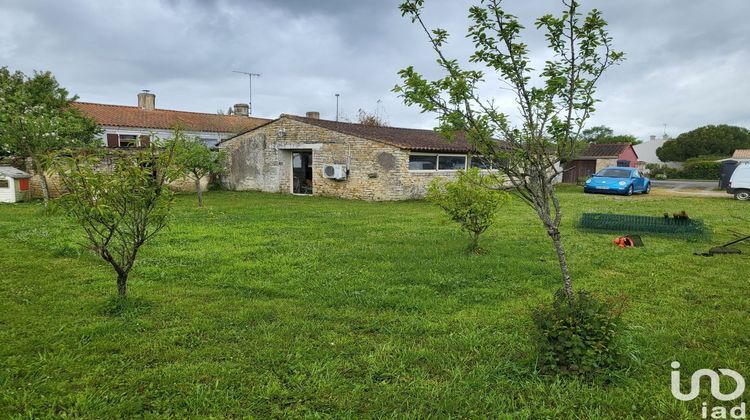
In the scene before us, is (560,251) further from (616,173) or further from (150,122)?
(150,122)

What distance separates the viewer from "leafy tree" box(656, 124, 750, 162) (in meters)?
55.3

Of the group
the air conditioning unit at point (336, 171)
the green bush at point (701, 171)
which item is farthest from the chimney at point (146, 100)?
the green bush at point (701, 171)

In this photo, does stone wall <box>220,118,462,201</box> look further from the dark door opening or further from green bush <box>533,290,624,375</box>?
green bush <box>533,290,624,375</box>

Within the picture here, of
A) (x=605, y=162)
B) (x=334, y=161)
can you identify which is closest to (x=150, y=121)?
(x=334, y=161)

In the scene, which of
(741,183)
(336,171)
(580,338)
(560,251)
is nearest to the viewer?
(580,338)

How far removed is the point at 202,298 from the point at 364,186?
44.8 ft

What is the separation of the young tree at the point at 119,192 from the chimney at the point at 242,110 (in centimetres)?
3329

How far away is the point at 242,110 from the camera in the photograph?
3628 cm

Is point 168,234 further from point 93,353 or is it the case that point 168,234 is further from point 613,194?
point 613,194

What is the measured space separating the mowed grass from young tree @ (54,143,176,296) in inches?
34.1

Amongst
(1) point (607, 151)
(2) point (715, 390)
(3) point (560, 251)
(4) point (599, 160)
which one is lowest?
(2) point (715, 390)

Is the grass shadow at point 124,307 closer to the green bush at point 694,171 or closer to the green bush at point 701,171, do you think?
the green bush at point 694,171

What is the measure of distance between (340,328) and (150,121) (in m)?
29.3

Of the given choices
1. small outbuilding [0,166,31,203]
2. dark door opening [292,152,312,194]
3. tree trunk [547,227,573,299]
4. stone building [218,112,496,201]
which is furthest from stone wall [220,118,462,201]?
tree trunk [547,227,573,299]
